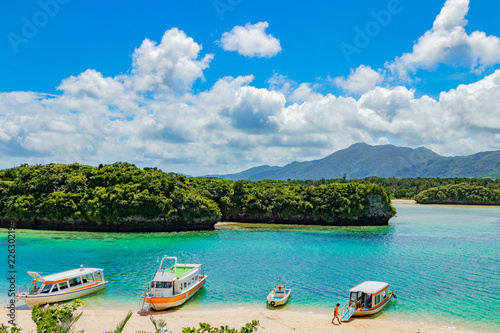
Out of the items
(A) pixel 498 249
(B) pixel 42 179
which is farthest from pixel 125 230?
(A) pixel 498 249

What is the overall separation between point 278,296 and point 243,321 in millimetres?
4858

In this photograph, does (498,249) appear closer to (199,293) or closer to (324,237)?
(324,237)

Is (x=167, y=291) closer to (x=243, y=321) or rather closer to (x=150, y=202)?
(x=243, y=321)

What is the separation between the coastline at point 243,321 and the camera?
22.9 m

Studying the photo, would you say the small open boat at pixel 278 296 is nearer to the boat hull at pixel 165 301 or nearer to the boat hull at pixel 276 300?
the boat hull at pixel 276 300

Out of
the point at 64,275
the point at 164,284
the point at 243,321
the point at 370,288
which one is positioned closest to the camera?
the point at 243,321

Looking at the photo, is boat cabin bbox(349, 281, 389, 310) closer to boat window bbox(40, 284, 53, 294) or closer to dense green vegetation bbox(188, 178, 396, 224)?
boat window bbox(40, 284, 53, 294)

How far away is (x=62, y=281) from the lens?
2816 cm

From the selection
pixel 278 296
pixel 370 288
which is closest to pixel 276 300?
pixel 278 296

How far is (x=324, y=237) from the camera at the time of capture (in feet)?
200

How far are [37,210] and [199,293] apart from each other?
5243 cm

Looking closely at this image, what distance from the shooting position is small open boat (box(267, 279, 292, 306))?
89.5ft

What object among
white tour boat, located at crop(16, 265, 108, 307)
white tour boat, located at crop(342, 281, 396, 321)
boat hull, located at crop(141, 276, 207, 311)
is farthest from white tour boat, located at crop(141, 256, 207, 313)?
white tour boat, located at crop(342, 281, 396, 321)

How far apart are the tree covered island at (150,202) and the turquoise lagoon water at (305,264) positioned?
447 centimetres
